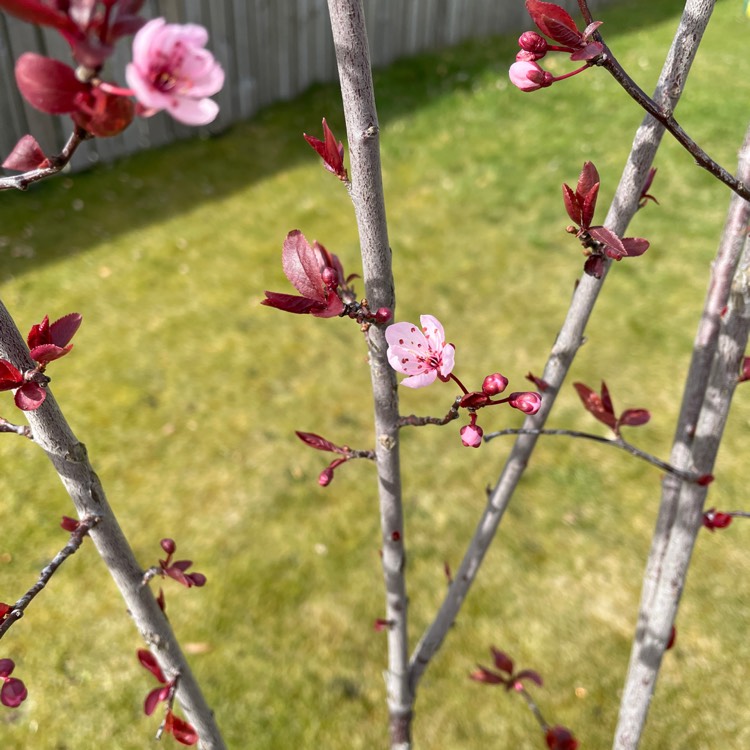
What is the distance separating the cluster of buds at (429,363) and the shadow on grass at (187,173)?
164 inches

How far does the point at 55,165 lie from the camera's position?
67cm

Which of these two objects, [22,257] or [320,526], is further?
[22,257]

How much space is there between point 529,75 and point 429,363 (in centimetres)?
40

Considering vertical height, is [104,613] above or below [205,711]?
below

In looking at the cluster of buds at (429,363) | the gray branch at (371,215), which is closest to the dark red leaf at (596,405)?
the gray branch at (371,215)

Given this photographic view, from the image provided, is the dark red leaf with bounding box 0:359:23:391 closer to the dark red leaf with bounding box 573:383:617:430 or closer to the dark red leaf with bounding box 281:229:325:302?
the dark red leaf with bounding box 281:229:325:302

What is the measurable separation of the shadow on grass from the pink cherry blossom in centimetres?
418

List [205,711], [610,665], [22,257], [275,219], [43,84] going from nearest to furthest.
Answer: [43,84], [205,711], [610,665], [22,257], [275,219]

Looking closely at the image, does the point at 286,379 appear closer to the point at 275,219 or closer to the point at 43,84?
the point at 275,219

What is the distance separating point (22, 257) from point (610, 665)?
13.6 ft

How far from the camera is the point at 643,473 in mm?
3320

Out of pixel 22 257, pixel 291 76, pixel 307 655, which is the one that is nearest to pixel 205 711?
pixel 307 655

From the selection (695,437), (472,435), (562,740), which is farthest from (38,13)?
(562,740)

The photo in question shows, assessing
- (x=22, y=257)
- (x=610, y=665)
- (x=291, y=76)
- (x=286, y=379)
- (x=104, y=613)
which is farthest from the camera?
(x=291, y=76)
